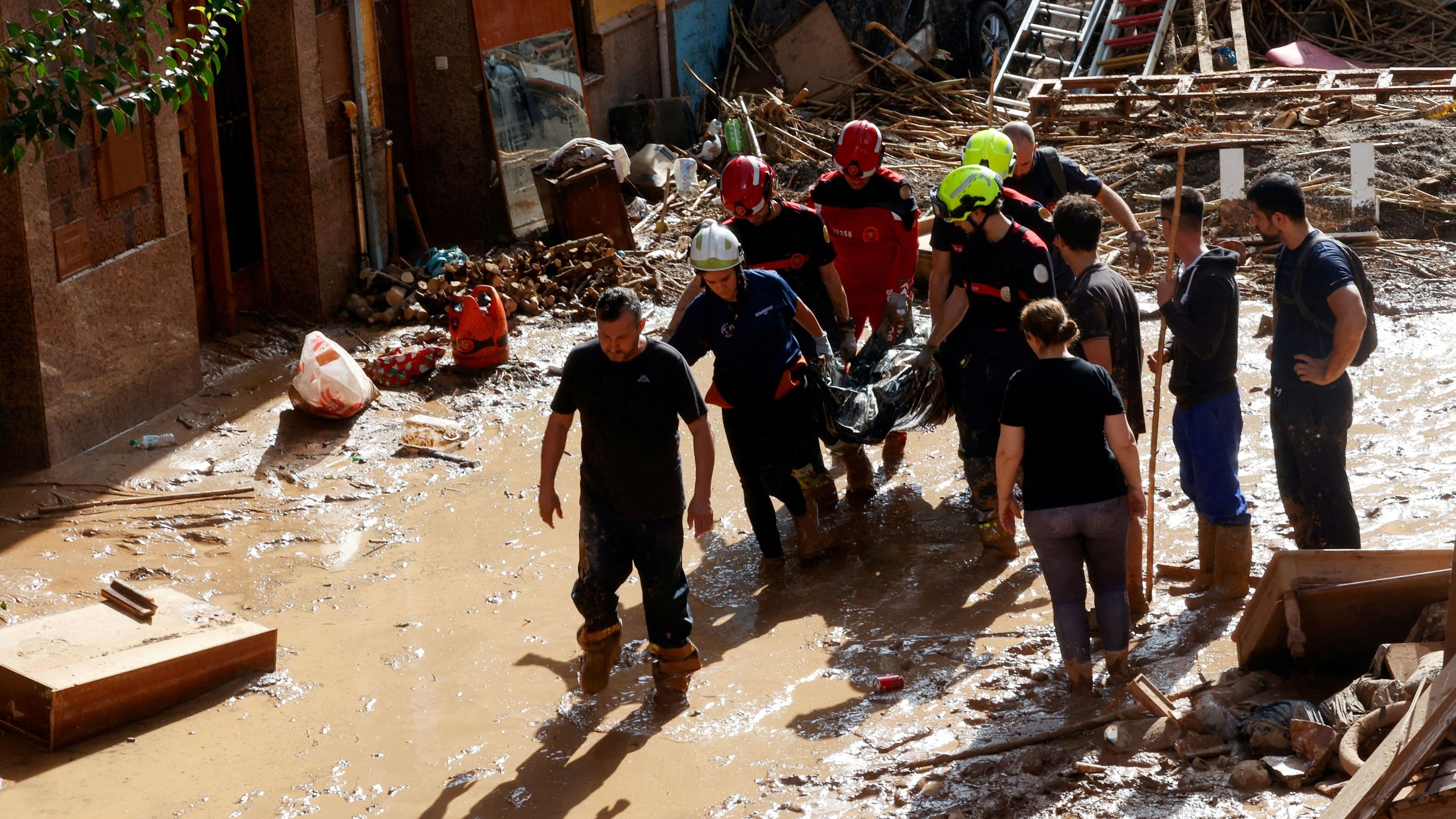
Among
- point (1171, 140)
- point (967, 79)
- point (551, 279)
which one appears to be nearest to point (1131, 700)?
point (551, 279)

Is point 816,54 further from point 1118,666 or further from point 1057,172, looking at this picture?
point 1118,666

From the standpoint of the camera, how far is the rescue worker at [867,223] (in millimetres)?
7258

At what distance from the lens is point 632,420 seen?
16.8 feet

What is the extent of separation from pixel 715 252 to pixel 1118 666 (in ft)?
8.21

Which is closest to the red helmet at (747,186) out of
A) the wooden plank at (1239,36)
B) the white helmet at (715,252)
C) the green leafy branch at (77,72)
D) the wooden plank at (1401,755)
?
the white helmet at (715,252)

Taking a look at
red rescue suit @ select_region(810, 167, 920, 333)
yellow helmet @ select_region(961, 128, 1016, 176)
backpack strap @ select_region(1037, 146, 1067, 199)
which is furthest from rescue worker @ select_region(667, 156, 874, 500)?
backpack strap @ select_region(1037, 146, 1067, 199)

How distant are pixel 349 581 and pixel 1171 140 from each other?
30.1 feet

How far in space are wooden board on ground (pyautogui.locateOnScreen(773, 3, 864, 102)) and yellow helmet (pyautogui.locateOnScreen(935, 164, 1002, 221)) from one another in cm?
1123

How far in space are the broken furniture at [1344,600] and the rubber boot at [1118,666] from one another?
20.4 inches

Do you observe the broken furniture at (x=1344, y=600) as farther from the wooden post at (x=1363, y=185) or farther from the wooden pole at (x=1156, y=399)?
the wooden post at (x=1363, y=185)

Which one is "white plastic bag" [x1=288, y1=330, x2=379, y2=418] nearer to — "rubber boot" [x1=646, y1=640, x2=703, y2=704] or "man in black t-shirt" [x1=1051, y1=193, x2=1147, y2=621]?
"rubber boot" [x1=646, y1=640, x2=703, y2=704]

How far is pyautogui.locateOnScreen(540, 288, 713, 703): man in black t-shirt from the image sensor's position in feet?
16.7

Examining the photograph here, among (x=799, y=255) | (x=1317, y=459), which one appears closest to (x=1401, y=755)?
(x=1317, y=459)

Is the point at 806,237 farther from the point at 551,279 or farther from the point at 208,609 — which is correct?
the point at 551,279
